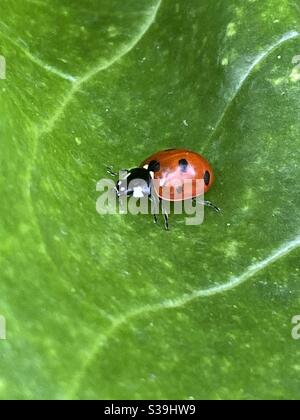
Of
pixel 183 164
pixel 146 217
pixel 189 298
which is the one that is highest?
pixel 183 164

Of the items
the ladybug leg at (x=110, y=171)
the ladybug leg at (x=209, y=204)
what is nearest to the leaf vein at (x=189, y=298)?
the ladybug leg at (x=209, y=204)

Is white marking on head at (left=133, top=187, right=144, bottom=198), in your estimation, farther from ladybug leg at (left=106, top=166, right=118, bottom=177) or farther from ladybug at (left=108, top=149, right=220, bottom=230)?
ladybug leg at (left=106, top=166, right=118, bottom=177)

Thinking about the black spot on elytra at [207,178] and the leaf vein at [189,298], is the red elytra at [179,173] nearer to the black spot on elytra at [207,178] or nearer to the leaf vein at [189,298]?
the black spot on elytra at [207,178]

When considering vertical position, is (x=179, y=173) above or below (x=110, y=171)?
above

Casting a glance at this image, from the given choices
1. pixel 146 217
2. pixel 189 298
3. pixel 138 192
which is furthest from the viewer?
pixel 138 192

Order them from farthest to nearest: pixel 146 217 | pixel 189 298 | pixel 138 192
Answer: pixel 138 192
pixel 146 217
pixel 189 298

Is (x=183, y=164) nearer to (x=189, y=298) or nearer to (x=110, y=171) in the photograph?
(x=110, y=171)

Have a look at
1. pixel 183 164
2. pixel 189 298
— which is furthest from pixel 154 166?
pixel 189 298

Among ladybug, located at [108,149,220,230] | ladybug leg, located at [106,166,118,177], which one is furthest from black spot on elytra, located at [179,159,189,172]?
ladybug leg, located at [106,166,118,177]
